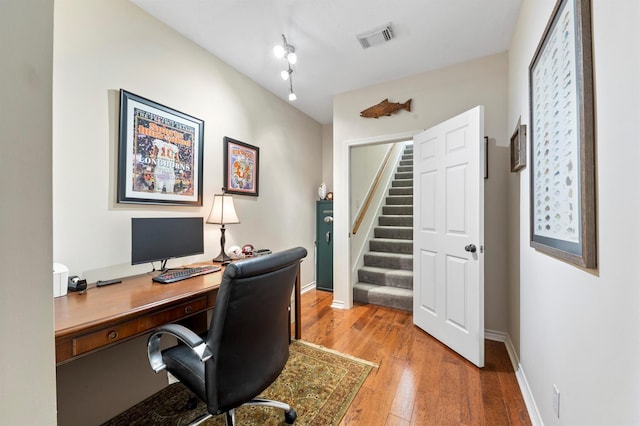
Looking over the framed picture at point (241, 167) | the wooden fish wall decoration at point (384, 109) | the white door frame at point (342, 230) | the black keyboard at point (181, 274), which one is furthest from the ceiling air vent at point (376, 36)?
the black keyboard at point (181, 274)

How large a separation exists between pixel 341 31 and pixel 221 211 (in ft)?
5.88

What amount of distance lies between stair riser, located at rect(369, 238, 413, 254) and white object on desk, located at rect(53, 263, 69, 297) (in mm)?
3381

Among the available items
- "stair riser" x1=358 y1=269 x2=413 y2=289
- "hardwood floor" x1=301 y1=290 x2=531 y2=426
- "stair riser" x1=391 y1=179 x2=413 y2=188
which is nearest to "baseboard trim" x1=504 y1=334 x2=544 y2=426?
"hardwood floor" x1=301 y1=290 x2=531 y2=426

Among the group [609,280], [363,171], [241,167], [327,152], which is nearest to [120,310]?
[241,167]

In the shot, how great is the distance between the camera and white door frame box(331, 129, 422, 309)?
3.13 meters

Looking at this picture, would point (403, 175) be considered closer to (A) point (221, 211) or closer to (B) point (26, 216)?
(A) point (221, 211)

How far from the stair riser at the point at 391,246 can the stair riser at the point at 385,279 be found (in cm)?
49

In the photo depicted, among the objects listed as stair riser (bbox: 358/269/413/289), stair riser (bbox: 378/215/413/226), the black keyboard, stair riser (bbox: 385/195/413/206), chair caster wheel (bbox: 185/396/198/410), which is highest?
stair riser (bbox: 385/195/413/206)

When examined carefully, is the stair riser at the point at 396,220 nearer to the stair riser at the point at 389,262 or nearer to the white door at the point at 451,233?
the stair riser at the point at 389,262

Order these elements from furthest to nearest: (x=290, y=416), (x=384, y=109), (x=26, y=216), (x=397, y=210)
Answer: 1. (x=397, y=210)
2. (x=384, y=109)
3. (x=290, y=416)
4. (x=26, y=216)

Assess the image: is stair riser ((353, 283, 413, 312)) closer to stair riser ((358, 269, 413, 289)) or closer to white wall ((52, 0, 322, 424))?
stair riser ((358, 269, 413, 289))

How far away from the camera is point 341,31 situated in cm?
210

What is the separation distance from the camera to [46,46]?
1.60 ft

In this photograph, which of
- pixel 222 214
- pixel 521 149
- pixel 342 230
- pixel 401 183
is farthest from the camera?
pixel 401 183
